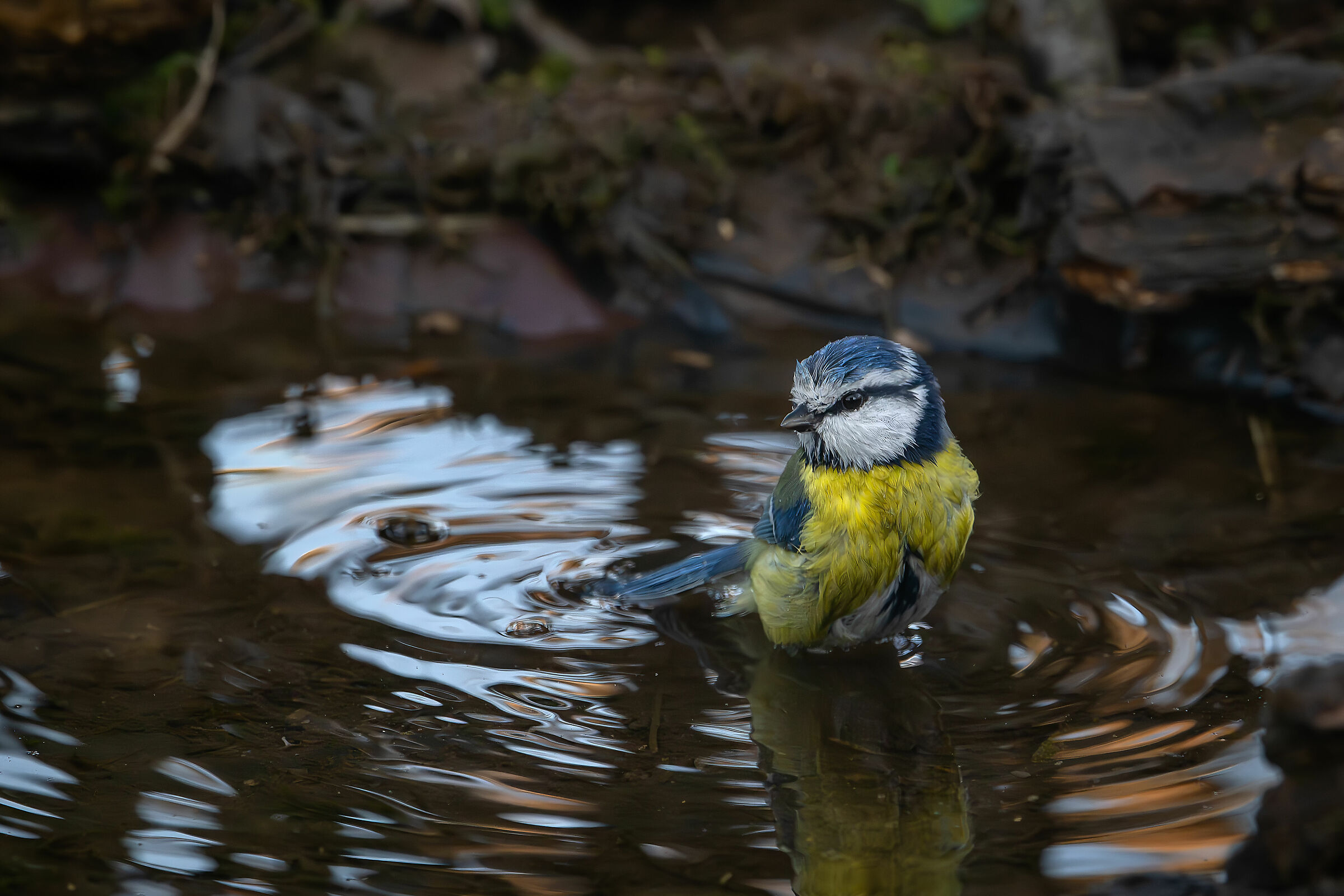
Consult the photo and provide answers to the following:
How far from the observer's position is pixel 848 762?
7.97 ft

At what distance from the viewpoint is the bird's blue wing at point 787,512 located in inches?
109

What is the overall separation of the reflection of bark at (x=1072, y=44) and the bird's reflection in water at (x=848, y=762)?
10.3 feet

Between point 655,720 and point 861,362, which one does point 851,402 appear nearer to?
point 861,362

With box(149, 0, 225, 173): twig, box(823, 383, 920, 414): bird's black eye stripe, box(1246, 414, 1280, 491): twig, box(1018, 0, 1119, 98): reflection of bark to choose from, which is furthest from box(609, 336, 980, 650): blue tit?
box(149, 0, 225, 173): twig

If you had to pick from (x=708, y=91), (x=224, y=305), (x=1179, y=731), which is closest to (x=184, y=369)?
(x=224, y=305)

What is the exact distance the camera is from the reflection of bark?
506 centimetres

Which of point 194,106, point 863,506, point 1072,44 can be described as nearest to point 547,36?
point 194,106

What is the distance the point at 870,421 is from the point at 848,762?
2.57ft

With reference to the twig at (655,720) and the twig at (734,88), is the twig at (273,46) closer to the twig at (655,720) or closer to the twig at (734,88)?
the twig at (734,88)

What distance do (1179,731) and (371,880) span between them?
1583 mm

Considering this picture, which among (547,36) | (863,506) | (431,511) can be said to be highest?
(547,36)

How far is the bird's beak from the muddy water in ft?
1.84

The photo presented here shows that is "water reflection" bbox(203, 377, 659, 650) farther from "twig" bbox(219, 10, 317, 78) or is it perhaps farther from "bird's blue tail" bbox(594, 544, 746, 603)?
"twig" bbox(219, 10, 317, 78)

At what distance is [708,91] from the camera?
5.06 meters
